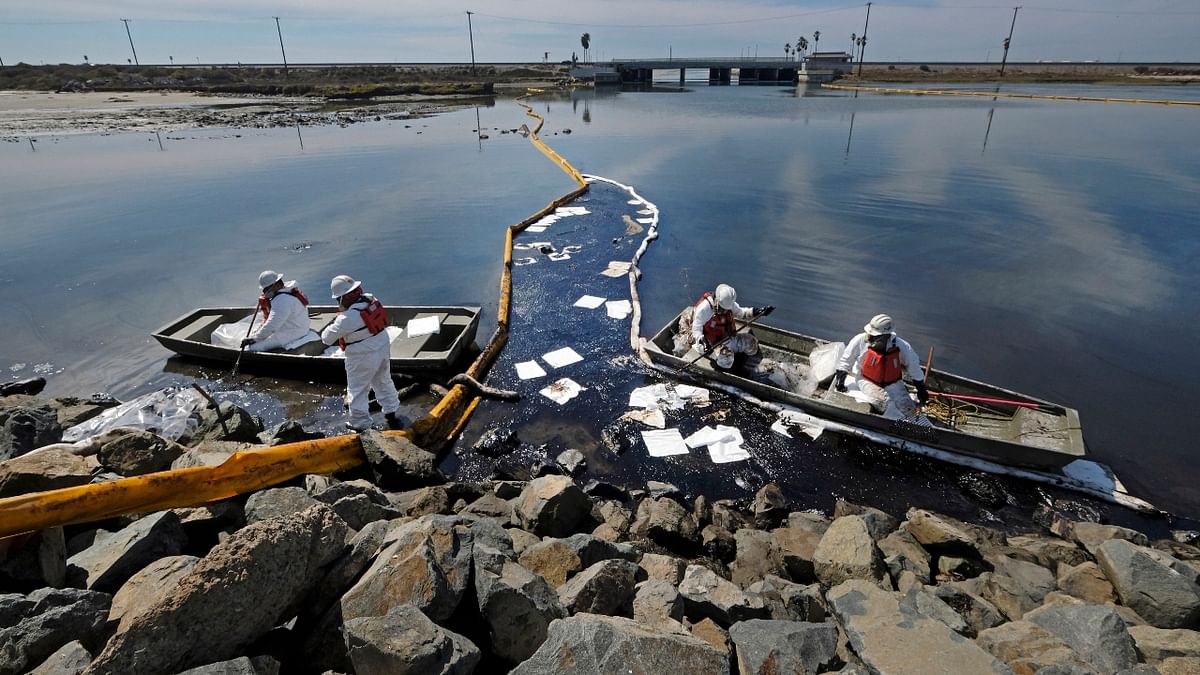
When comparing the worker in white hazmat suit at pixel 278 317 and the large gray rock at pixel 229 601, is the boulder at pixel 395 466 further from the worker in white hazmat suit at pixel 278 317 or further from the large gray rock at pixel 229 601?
the worker in white hazmat suit at pixel 278 317

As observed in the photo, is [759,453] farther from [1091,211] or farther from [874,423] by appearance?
[1091,211]

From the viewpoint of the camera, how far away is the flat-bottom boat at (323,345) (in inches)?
433

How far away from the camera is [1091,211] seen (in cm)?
2245

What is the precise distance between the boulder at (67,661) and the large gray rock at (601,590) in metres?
3.04

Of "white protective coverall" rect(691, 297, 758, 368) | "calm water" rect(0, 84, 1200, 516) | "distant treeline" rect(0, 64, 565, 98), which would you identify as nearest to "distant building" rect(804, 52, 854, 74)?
"distant treeline" rect(0, 64, 565, 98)

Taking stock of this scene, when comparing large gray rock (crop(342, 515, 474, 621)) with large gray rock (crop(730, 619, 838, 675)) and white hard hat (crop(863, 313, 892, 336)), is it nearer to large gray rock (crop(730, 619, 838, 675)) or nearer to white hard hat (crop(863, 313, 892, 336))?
large gray rock (crop(730, 619, 838, 675))

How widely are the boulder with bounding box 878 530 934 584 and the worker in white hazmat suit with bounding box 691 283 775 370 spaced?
455 cm

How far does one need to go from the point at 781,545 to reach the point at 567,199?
66.2 ft

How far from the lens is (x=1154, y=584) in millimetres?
5430

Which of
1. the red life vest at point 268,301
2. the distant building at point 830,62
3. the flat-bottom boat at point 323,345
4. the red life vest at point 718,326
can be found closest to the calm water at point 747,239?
the flat-bottom boat at point 323,345

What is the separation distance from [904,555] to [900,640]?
7.25 ft

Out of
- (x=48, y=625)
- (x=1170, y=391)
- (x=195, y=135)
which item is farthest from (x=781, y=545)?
(x=195, y=135)

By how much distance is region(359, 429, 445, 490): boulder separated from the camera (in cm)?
753

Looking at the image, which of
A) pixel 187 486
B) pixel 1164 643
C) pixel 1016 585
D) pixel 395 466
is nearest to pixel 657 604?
Answer: pixel 1016 585
